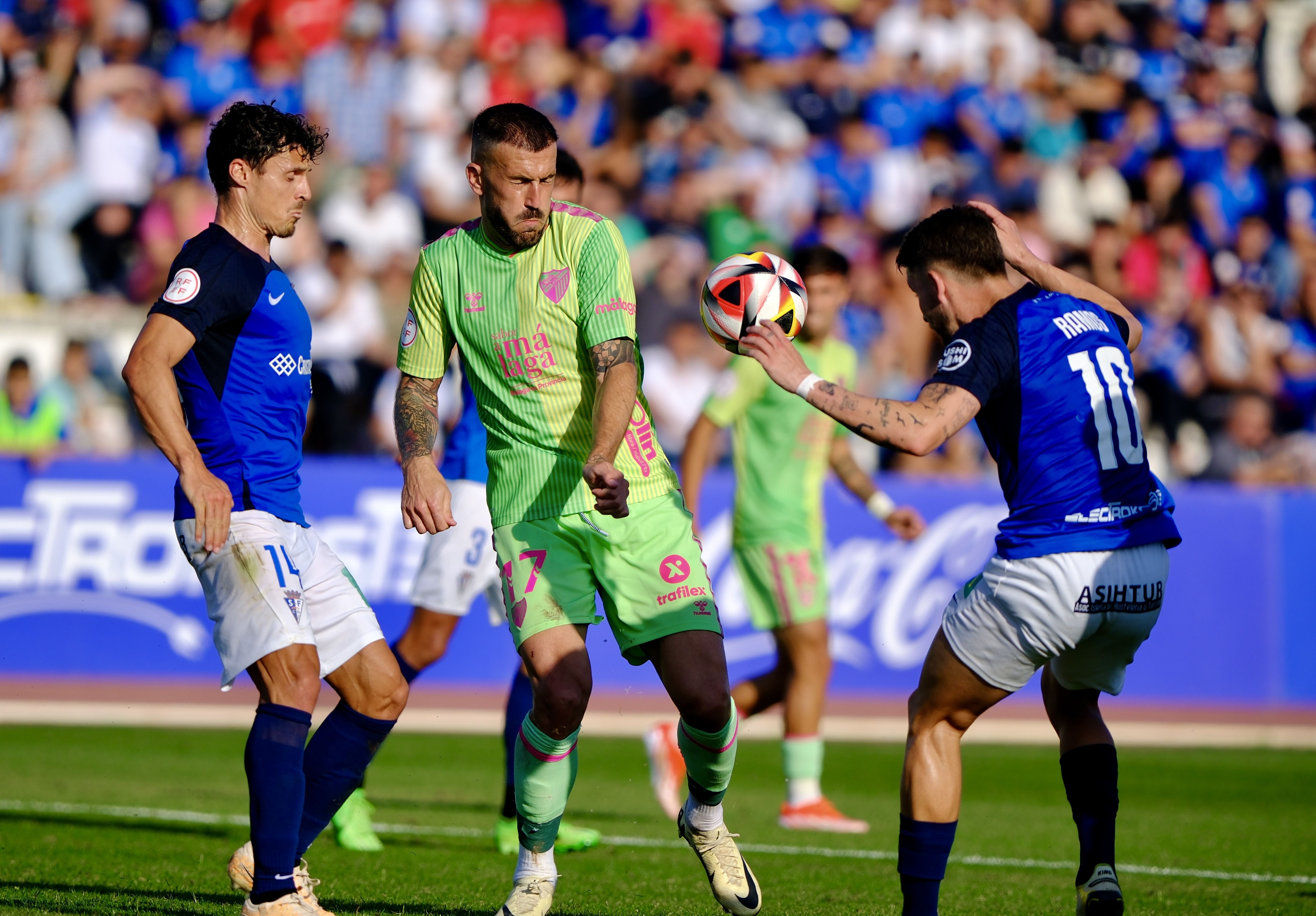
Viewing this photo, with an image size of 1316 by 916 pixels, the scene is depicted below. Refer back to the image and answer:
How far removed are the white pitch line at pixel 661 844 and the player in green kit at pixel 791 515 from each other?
2.63 ft

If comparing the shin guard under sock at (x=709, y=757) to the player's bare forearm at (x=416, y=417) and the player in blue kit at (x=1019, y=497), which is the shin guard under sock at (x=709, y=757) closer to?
the player in blue kit at (x=1019, y=497)

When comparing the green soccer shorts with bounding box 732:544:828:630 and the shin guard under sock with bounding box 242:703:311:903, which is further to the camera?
the green soccer shorts with bounding box 732:544:828:630

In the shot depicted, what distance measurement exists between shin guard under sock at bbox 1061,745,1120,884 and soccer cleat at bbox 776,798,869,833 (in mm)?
2768

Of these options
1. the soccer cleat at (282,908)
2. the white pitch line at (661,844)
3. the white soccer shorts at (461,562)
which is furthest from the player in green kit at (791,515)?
the soccer cleat at (282,908)

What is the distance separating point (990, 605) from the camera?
501 centimetres

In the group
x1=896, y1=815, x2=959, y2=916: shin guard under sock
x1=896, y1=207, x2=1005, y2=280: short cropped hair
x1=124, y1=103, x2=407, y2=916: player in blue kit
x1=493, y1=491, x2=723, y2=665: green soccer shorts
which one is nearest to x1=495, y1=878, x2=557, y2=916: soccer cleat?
x1=124, y1=103, x2=407, y2=916: player in blue kit

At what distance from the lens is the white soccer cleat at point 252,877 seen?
16.8 feet

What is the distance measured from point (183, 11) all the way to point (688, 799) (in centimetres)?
1549

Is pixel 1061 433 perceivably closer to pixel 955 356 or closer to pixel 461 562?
pixel 955 356

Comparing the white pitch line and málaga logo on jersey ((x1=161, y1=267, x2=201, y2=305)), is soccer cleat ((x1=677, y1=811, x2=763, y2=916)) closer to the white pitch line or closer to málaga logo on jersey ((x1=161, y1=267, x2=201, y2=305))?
the white pitch line

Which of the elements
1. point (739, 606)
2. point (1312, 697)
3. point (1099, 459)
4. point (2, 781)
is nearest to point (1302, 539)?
point (1312, 697)

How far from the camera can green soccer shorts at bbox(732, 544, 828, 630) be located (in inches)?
343

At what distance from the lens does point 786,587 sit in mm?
8734

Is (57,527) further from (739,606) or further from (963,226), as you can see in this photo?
(963,226)
